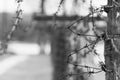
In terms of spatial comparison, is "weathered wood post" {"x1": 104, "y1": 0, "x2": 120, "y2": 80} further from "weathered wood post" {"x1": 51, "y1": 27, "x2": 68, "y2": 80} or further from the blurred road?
the blurred road

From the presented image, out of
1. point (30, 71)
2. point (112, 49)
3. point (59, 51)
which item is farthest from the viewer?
point (30, 71)

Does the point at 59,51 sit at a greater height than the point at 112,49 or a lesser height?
greater

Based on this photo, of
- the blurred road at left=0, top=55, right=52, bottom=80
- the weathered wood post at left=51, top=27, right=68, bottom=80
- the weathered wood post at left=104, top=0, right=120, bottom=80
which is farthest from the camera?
the blurred road at left=0, top=55, right=52, bottom=80

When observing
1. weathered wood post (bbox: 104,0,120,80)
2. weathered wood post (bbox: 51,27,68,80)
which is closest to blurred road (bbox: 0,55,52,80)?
weathered wood post (bbox: 51,27,68,80)

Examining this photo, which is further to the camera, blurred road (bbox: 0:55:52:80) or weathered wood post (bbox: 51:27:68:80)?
blurred road (bbox: 0:55:52:80)

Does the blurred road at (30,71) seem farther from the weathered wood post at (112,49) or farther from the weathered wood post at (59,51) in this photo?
the weathered wood post at (112,49)

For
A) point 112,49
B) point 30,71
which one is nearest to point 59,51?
point 112,49

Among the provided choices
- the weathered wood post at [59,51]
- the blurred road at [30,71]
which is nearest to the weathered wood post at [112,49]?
the weathered wood post at [59,51]

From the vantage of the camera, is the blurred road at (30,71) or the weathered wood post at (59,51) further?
the blurred road at (30,71)

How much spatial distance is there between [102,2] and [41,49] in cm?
1409

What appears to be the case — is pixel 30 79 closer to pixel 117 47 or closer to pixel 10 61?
pixel 10 61

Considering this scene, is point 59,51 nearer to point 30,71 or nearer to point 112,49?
point 112,49

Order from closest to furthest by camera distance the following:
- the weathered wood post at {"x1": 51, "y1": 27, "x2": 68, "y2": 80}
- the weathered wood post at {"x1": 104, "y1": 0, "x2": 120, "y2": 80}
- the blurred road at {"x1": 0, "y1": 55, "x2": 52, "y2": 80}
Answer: the weathered wood post at {"x1": 104, "y1": 0, "x2": 120, "y2": 80}, the weathered wood post at {"x1": 51, "y1": 27, "x2": 68, "y2": 80}, the blurred road at {"x1": 0, "y1": 55, "x2": 52, "y2": 80}

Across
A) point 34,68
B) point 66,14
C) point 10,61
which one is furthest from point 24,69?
point 66,14
